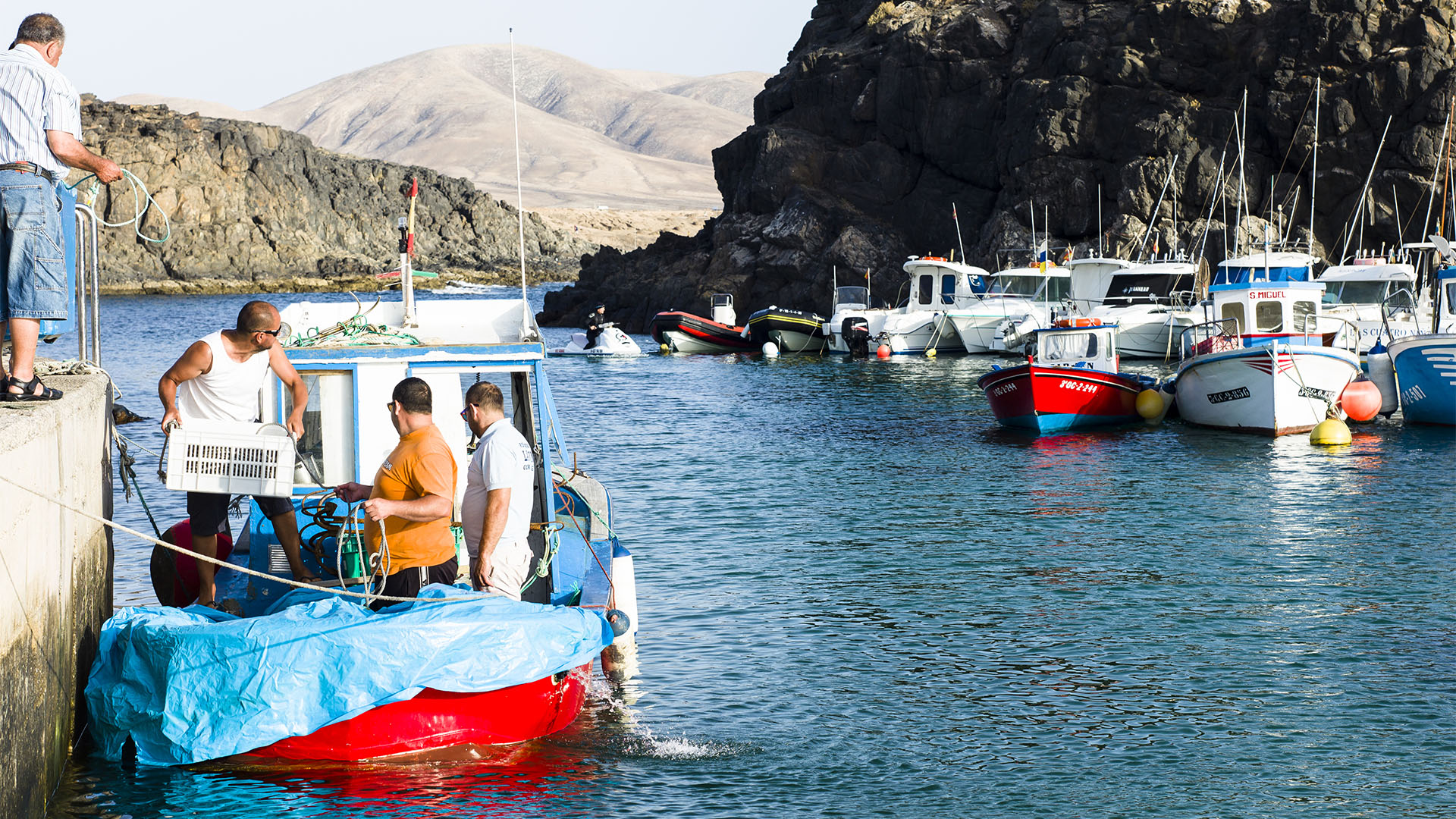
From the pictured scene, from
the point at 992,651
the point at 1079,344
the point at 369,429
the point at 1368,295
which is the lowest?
the point at 992,651

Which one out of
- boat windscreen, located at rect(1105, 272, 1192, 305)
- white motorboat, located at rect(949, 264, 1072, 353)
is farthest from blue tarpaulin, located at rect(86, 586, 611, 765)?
boat windscreen, located at rect(1105, 272, 1192, 305)

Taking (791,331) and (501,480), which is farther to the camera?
(791,331)

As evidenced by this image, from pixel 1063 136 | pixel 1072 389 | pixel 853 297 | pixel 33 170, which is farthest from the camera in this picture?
pixel 1063 136

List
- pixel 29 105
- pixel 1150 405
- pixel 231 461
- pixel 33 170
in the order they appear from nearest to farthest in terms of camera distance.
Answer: pixel 29 105 < pixel 33 170 < pixel 231 461 < pixel 1150 405

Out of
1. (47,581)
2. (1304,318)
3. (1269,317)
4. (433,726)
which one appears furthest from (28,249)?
(1304,318)

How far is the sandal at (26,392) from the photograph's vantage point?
7582mm

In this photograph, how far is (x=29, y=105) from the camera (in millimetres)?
7965

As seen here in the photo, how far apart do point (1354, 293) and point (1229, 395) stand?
13.1 metres

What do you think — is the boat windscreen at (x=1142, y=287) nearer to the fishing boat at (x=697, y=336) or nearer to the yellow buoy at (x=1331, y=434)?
the fishing boat at (x=697, y=336)

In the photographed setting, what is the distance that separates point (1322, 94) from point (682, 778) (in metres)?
51.3

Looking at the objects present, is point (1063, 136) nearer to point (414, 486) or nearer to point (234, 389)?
point (234, 389)

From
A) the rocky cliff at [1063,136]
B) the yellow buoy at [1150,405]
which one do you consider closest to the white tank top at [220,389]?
the yellow buoy at [1150,405]

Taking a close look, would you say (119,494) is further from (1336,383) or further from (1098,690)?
(1336,383)

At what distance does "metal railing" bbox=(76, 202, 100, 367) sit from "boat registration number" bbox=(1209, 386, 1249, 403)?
2094 centimetres
